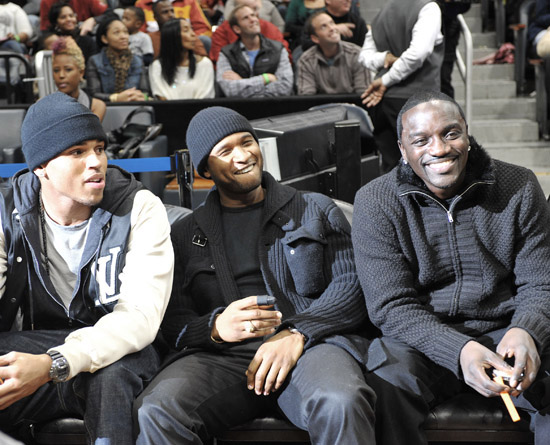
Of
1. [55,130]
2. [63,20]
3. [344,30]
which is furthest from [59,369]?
[63,20]

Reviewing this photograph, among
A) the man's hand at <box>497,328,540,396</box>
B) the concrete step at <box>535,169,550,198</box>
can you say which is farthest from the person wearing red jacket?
the man's hand at <box>497,328,540,396</box>

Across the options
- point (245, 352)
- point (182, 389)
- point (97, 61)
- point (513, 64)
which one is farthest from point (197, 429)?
point (513, 64)

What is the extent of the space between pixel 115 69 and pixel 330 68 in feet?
6.55

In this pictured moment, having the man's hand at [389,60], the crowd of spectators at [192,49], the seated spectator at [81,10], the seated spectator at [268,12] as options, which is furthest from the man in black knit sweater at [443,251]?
the seated spectator at [81,10]

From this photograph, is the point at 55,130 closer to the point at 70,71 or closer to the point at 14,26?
the point at 70,71

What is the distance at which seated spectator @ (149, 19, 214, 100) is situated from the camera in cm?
698

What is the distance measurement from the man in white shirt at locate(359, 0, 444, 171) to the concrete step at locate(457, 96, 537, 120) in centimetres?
251

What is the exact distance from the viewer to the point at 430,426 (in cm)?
250

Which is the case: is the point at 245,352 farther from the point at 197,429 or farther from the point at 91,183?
the point at 91,183

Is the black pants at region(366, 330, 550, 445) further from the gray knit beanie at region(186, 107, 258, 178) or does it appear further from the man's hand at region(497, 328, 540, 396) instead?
the gray knit beanie at region(186, 107, 258, 178)

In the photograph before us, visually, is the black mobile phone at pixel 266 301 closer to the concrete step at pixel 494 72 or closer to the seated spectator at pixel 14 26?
the concrete step at pixel 494 72

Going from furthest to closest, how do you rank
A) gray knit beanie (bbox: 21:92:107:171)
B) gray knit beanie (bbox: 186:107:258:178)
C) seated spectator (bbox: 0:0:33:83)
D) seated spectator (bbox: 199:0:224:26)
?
seated spectator (bbox: 199:0:224:26) → seated spectator (bbox: 0:0:33:83) → gray knit beanie (bbox: 186:107:258:178) → gray knit beanie (bbox: 21:92:107:171)

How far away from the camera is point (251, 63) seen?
705cm

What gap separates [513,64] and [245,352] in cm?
647
